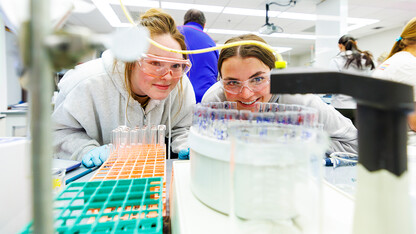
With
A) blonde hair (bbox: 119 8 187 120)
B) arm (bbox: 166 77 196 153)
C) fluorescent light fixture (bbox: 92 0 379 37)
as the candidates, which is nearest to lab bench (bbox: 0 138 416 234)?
blonde hair (bbox: 119 8 187 120)

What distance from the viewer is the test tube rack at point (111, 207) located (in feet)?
1.25

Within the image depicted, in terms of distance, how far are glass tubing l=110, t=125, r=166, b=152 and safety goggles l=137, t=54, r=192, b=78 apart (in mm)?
293

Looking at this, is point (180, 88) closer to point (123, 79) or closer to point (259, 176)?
point (123, 79)

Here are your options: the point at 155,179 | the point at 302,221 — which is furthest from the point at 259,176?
the point at 155,179

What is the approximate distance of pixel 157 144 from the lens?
1043mm

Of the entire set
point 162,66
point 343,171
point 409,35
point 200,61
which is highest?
point 409,35

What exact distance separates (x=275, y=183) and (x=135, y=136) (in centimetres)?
79

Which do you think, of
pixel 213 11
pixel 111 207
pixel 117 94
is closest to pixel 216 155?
pixel 111 207

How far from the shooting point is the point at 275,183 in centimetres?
34

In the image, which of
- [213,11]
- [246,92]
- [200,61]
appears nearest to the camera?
[246,92]

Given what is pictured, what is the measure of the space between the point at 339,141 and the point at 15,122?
11.0 ft

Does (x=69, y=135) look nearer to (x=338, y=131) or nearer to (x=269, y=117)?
(x=269, y=117)

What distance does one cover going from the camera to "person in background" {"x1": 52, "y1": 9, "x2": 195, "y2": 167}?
1190 mm

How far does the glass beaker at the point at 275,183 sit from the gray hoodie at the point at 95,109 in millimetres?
1001
